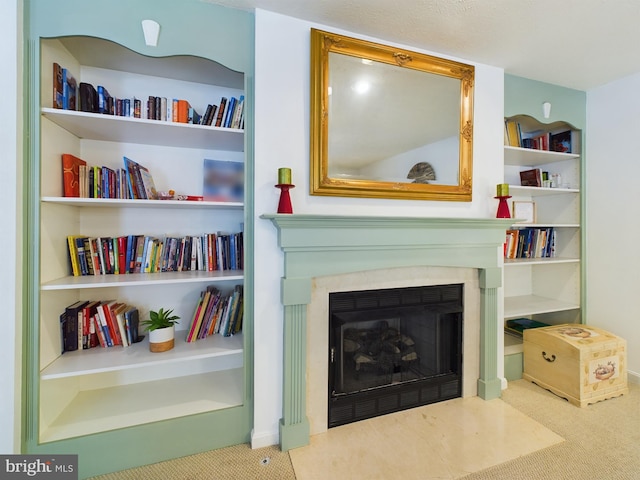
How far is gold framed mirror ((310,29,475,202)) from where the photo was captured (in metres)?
1.70

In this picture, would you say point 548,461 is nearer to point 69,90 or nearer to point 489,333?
point 489,333

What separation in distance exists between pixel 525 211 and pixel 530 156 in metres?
0.48

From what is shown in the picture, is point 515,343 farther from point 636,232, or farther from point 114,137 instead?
point 114,137

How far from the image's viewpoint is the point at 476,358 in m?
2.10

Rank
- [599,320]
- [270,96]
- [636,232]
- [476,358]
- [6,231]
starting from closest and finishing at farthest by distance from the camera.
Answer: [6,231] < [270,96] < [476,358] < [636,232] < [599,320]

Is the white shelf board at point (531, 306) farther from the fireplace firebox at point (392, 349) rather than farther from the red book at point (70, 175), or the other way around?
the red book at point (70, 175)

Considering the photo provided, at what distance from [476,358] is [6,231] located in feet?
9.11

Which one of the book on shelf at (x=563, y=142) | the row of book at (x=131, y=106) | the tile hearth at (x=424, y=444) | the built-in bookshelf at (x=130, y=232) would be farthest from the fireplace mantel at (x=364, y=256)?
the book on shelf at (x=563, y=142)

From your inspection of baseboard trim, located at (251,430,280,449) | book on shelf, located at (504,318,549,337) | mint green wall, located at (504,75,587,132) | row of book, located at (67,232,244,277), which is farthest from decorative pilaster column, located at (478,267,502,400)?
row of book, located at (67,232,244,277)

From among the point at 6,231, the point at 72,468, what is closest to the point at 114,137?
the point at 6,231

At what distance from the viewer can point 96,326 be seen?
5.43 feet

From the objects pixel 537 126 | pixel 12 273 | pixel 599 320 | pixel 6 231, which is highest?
pixel 537 126

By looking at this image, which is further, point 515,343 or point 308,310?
point 515,343

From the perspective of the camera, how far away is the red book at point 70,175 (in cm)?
154
